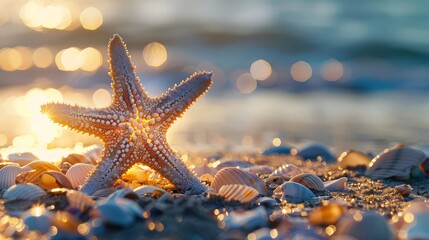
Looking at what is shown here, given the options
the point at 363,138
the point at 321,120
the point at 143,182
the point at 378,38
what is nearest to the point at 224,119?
the point at 321,120

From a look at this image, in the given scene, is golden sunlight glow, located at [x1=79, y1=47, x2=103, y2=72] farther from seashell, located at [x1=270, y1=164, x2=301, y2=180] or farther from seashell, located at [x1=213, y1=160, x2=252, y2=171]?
seashell, located at [x1=270, y1=164, x2=301, y2=180]

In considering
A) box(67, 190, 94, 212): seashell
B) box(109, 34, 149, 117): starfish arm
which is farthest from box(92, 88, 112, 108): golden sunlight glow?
box(67, 190, 94, 212): seashell

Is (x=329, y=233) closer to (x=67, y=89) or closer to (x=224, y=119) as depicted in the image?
(x=224, y=119)

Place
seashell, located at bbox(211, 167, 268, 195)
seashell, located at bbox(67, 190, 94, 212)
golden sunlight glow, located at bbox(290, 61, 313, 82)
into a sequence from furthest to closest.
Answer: golden sunlight glow, located at bbox(290, 61, 313, 82) → seashell, located at bbox(211, 167, 268, 195) → seashell, located at bbox(67, 190, 94, 212)

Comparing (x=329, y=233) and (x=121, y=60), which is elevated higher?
(x=121, y=60)

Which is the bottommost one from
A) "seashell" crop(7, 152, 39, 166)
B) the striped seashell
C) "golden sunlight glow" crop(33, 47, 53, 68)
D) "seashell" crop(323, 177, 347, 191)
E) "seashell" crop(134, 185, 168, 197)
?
"seashell" crop(323, 177, 347, 191)

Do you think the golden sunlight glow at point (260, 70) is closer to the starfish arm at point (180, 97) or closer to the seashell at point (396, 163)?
the seashell at point (396, 163)
